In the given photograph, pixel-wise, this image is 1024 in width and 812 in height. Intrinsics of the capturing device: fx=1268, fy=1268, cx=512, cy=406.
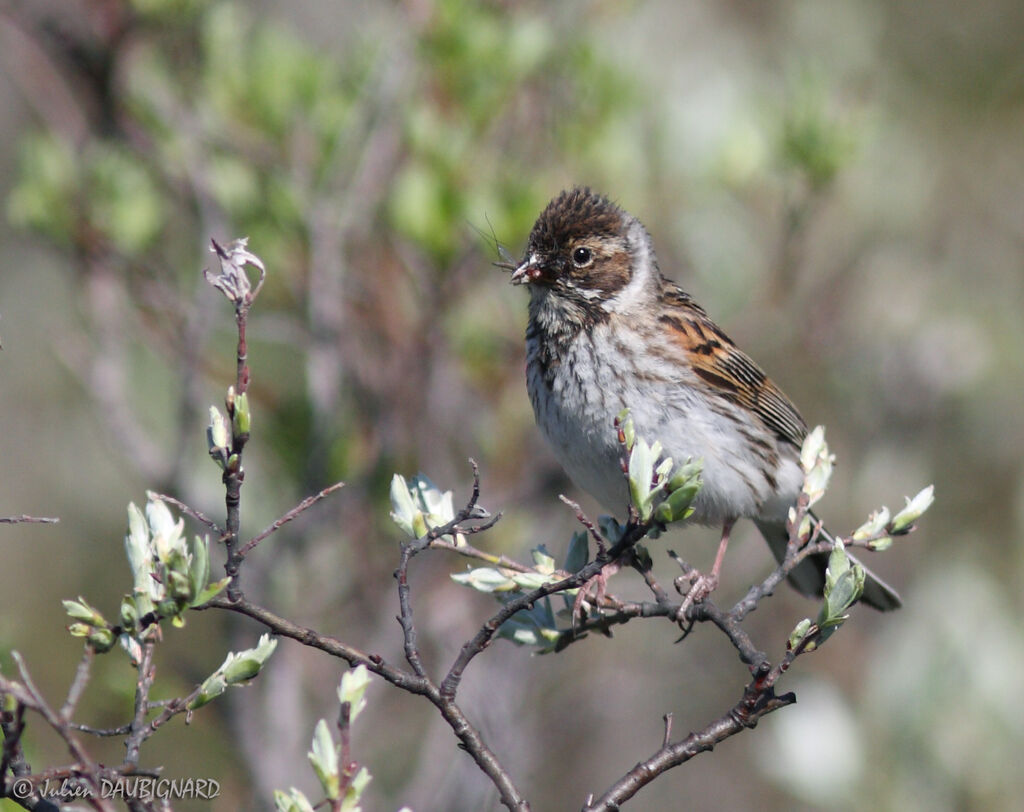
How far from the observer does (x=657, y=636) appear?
23.4 ft

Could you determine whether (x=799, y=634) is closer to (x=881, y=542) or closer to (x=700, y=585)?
(x=881, y=542)

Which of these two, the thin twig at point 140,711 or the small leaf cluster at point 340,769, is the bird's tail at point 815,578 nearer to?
the small leaf cluster at point 340,769

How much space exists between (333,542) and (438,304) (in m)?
1.30

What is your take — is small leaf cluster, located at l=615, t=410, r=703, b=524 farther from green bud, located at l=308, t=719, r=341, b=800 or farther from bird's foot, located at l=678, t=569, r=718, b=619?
bird's foot, located at l=678, t=569, r=718, b=619

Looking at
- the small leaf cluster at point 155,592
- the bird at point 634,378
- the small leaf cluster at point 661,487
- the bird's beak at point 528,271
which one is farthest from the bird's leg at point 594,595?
the bird's beak at point 528,271

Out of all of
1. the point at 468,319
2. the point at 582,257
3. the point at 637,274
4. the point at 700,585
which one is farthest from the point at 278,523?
the point at 468,319

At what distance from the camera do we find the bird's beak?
450cm

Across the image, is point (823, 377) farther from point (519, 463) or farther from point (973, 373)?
point (519, 463)

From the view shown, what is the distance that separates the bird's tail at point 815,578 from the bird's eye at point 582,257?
1.29m

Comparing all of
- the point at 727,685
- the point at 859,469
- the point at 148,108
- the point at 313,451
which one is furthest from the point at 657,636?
the point at 148,108

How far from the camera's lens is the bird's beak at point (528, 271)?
450cm

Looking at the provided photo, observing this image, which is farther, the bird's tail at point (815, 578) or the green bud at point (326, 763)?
the bird's tail at point (815, 578)

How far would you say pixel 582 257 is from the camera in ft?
15.2

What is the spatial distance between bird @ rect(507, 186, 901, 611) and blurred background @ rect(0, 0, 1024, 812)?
Answer: 0.51 meters
